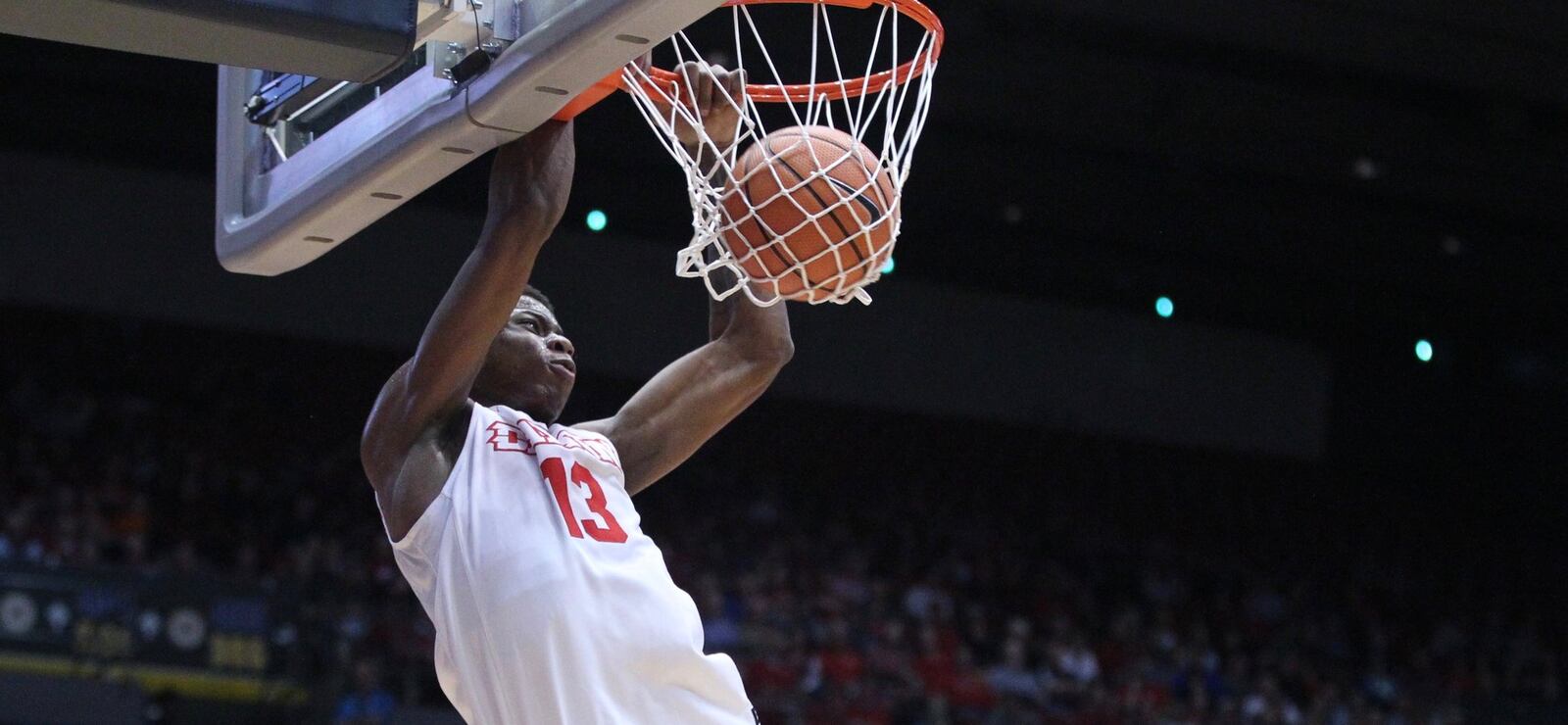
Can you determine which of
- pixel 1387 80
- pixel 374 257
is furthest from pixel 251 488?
pixel 1387 80

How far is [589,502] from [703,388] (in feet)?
1.68

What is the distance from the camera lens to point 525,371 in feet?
10.6

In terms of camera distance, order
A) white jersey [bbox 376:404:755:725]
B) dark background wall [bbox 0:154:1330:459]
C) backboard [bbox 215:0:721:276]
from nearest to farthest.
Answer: backboard [bbox 215:0:721:276], white jersey [bbox 376:404:755:725], dark background wall [bbox 0:154:1330:459]

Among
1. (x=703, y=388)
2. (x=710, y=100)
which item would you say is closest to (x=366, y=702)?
(x=703, y=388)

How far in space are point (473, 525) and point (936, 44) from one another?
1.08m

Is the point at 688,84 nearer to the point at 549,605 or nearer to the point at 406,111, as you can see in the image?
the point at 406,111

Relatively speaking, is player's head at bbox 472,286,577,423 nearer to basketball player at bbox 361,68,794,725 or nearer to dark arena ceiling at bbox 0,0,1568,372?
basketball player at bbox 361,68,794,725

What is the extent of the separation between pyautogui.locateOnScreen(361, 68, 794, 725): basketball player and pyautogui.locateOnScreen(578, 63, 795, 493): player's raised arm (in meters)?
0.23

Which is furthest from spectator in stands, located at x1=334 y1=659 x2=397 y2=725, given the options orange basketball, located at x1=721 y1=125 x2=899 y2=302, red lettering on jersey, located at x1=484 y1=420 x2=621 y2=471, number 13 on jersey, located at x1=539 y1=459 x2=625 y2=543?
orange basketball, located at x1=721 y1=125 x2=899 y2=302

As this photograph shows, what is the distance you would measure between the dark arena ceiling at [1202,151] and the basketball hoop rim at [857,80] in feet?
21.6

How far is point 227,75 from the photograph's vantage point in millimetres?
3119

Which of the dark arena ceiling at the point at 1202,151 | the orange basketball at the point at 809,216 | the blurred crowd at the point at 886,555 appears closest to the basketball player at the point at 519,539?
the orange basketball at the point at 809,216

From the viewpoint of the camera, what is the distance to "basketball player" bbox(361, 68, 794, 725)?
2777 millimetres

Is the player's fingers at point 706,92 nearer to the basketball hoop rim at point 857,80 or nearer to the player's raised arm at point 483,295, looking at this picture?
the basketball hoop rim at point 857,80
